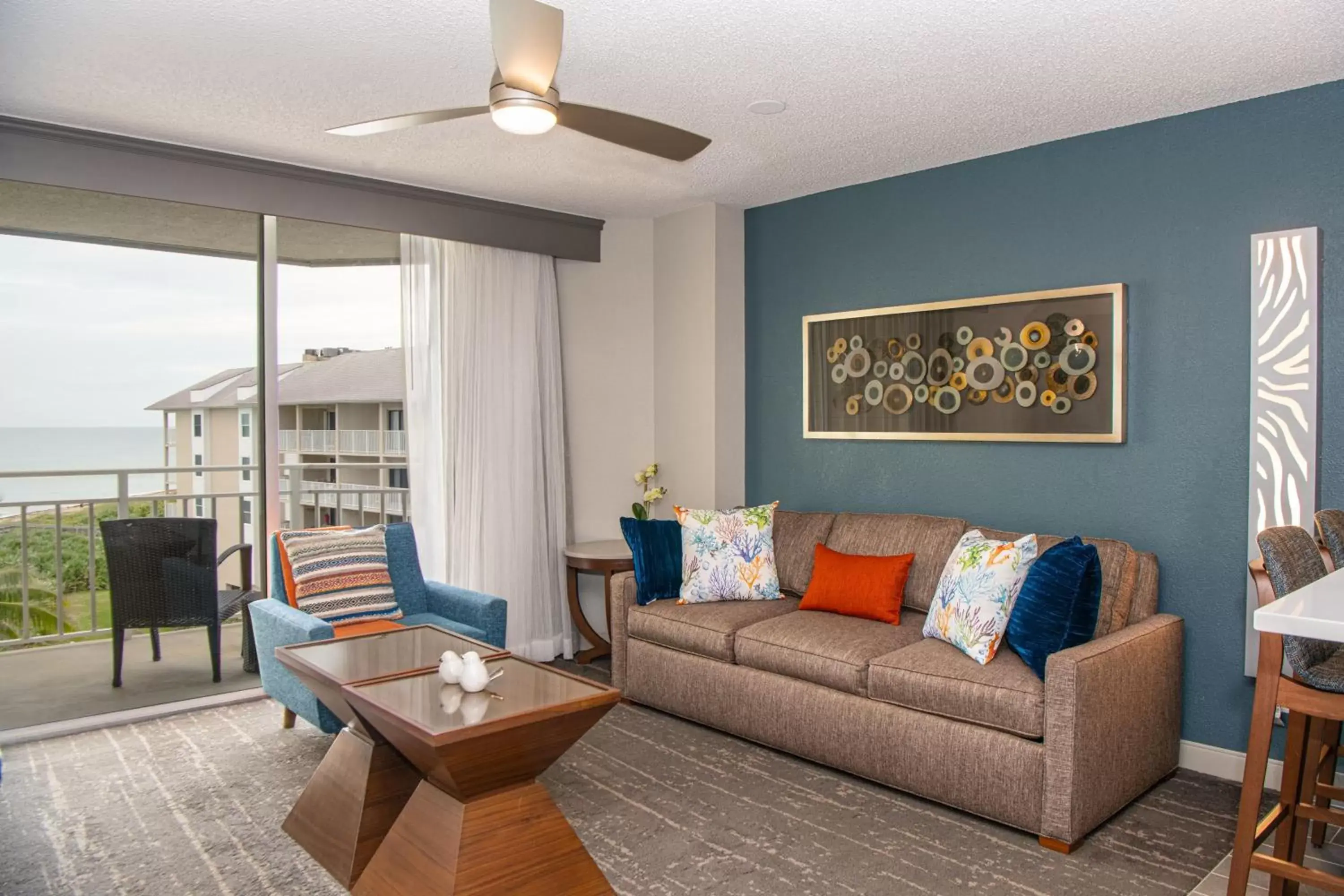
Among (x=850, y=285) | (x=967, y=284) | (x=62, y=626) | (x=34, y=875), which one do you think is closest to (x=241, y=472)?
(x=62, y=626)

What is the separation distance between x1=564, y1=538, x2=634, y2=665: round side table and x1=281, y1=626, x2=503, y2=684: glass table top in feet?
4.28

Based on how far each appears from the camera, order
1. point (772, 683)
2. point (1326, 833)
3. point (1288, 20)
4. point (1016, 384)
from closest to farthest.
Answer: point (1288, 20) → point (1326, 833) → point (772, 683) → point (1016, 384)

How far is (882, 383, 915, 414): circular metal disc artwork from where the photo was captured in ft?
14.4

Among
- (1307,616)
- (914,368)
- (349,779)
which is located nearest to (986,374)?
(914,368)

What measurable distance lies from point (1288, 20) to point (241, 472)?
446cm

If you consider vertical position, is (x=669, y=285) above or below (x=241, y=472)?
above

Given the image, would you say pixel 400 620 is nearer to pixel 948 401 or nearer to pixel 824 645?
pixel 824 645

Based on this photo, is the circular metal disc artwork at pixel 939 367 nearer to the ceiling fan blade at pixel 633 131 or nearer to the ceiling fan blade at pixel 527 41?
the ceiling fan blade at pixel 633 131

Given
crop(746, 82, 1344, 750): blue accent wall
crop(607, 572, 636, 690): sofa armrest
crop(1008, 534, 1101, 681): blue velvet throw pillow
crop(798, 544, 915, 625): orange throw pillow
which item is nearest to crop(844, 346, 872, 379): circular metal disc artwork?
crop(746, 82, 1344, 750): blue accent wall

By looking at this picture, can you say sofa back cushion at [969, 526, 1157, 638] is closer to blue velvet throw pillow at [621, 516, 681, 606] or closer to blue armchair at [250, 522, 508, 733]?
blue velvet throw pillow at [621, 516, 681, 606]

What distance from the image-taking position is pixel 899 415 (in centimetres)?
443

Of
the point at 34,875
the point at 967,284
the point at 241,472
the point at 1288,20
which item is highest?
the point at 1288,20

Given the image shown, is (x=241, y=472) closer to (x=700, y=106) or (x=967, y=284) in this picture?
(x=700, y=106)

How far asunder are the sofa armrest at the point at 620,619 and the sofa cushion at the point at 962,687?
1377 mm
